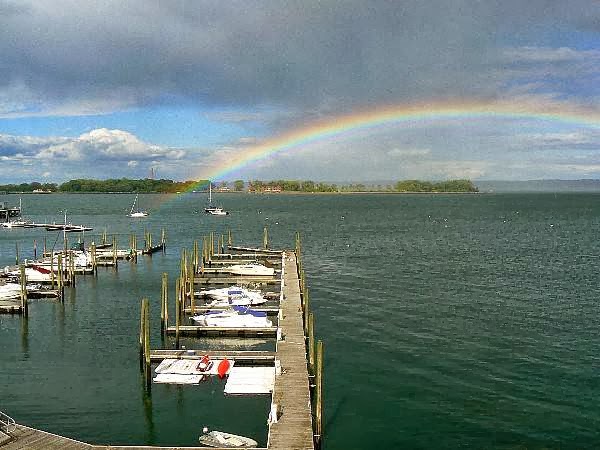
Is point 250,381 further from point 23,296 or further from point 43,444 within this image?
point 23,296

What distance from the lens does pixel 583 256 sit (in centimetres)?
7819

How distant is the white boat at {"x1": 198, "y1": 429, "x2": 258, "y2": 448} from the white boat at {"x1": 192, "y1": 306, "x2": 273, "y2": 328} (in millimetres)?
15279

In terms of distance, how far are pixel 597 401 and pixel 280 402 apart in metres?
15.5

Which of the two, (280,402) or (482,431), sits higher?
(280,402)

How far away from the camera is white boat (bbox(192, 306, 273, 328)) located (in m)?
39.2

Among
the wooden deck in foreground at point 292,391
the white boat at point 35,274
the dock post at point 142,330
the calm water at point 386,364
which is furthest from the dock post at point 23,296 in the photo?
the wooden deck in foreground at point 292,391

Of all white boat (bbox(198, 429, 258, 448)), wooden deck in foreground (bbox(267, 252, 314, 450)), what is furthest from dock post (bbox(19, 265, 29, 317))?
white boat (bbox(198, 429, 258, 448))

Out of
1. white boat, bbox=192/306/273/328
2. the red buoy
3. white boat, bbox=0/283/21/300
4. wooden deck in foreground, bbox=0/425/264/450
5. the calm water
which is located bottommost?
the calm water

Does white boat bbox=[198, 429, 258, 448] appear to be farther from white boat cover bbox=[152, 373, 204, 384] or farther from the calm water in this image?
white boat cover bbox=[152, 373, 204, 384]

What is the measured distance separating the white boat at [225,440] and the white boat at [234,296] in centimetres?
2188

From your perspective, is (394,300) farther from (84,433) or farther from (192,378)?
(84,433)

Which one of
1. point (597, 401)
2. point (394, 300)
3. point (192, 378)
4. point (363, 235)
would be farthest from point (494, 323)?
point (363, 235)

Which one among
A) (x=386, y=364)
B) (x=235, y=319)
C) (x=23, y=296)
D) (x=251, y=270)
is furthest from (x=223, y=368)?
(x=251, y=270)

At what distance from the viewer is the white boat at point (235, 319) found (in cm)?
3923
